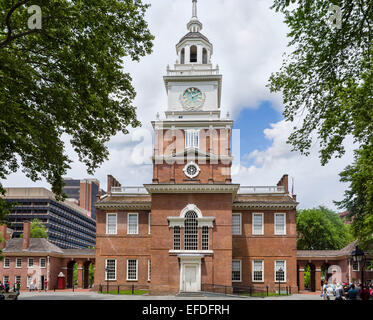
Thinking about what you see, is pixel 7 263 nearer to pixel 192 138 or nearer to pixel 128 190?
pixel 128 190

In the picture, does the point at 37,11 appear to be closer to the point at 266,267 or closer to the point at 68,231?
the point at 266,267

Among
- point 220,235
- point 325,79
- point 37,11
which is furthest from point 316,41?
A: point 220,235

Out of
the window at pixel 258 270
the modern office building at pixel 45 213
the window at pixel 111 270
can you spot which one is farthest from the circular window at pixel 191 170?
the modern office building at pixel 45 213

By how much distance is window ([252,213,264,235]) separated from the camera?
40.3 m

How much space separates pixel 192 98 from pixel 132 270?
18.2 meters

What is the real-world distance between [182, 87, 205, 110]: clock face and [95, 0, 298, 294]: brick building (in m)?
0.10

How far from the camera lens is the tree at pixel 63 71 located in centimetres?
1294

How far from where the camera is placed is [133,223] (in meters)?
41.7

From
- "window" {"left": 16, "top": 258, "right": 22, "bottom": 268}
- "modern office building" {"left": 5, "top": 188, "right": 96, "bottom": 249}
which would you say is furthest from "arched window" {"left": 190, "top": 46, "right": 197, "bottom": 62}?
"modern office building" {"left": 5, "top": 188, "right": 96, "bottom": 249}

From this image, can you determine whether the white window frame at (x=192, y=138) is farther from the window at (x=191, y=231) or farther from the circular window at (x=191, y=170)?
the window at (x=191, y=231)

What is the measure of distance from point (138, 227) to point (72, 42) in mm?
30068

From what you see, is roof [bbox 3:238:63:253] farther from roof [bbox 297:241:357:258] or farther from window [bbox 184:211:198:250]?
roof [bbox 297:241:357:258]

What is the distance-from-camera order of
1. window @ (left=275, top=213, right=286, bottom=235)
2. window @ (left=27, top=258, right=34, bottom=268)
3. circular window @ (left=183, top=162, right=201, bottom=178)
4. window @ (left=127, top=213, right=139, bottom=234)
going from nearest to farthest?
circular window @ (left=183, top=162, right=201, bottom=178) < window @ (left=275, top=213, right=286, bottom=235) < window @ (left=127, top=213, right=139, bottom=234) < window @ (left=27, top=258, right=34, bottom=268)

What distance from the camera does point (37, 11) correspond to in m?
12.6
